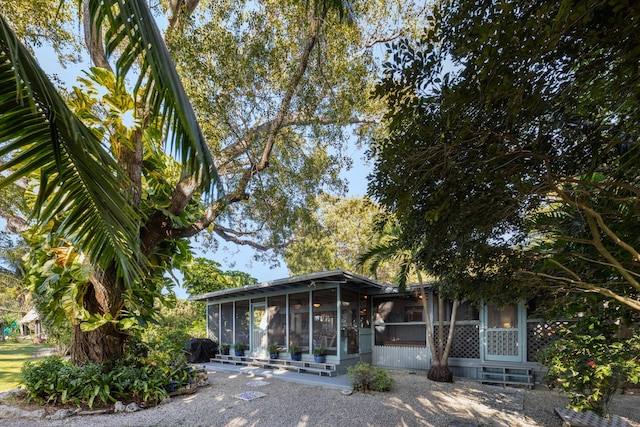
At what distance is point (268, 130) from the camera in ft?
20.4

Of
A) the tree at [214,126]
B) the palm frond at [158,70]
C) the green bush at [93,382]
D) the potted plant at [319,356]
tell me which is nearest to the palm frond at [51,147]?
the palm frond at [158,70]

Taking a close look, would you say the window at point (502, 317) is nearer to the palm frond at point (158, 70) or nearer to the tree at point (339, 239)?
the tree at point (339, 239)

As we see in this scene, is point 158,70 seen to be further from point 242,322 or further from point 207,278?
point 207,278

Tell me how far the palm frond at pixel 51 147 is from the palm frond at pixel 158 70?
30cm

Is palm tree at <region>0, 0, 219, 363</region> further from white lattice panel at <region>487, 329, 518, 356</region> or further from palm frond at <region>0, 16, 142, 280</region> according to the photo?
white lattice panel at <region>487, 329, 518, 356</region>

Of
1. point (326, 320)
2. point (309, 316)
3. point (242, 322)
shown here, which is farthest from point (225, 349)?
point (326, 320)

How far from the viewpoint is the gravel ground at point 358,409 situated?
4.94 m

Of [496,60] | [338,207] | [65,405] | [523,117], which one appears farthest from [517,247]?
[338,207]

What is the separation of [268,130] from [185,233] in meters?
2.70

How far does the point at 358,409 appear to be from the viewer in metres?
5.58

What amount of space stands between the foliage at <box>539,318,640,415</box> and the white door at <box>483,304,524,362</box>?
11.2 ft

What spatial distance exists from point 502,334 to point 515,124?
770cm

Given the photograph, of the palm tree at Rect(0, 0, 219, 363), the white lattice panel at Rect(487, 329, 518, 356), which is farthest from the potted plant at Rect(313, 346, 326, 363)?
the palm tree at Rect(0, 0, 219, 363)

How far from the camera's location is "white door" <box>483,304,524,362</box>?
7977 mm
